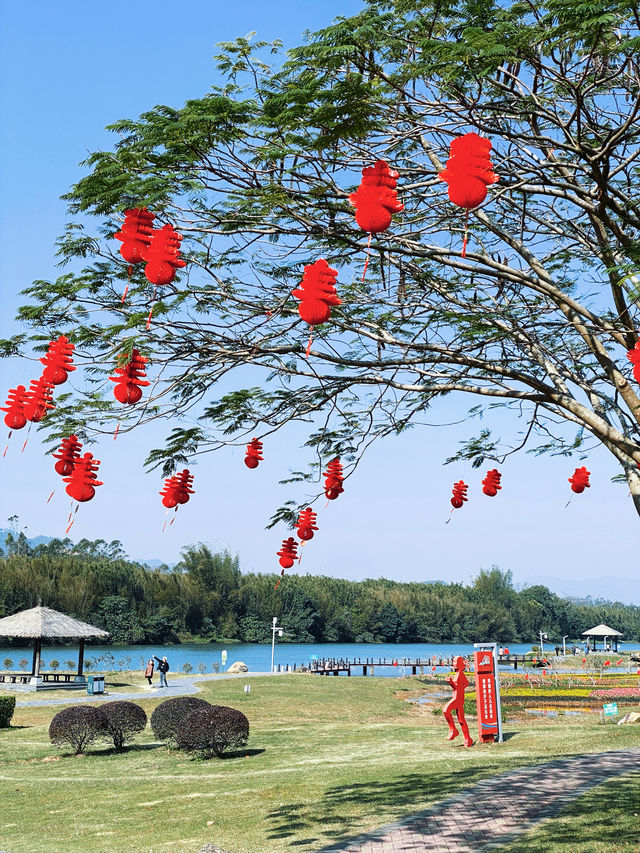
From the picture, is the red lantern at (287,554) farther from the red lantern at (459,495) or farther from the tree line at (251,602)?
the tree line at (251,602)

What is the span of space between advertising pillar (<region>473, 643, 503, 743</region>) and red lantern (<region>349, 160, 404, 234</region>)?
11.9 metres

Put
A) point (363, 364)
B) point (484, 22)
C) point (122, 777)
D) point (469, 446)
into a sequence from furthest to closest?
point (122, 777) → point (469, 446) → point (363, 364) → point (484, 22)

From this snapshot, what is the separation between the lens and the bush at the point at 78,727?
15969 mm

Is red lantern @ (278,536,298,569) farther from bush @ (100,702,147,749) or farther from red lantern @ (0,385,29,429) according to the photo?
bush @ (100,702,147,749)

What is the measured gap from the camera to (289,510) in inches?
403

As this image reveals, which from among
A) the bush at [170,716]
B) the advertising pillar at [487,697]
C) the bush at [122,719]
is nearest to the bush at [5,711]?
the bush at [122,719]

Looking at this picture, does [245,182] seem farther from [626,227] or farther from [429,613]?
[429,613]

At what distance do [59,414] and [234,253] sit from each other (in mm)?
2578

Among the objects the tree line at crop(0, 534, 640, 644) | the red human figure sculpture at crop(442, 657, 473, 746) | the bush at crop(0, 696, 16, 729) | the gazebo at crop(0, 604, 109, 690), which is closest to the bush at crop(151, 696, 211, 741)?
the red human figure sculpture at crop(442, 657, 473, 746)

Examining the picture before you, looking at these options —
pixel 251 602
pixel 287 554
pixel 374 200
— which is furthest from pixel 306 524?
pixel 251 602

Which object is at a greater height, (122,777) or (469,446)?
(469,446)

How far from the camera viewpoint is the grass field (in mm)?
8695

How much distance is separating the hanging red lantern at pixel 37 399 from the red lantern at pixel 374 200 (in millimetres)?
3477

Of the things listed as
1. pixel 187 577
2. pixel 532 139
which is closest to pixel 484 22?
pixel 532 139
